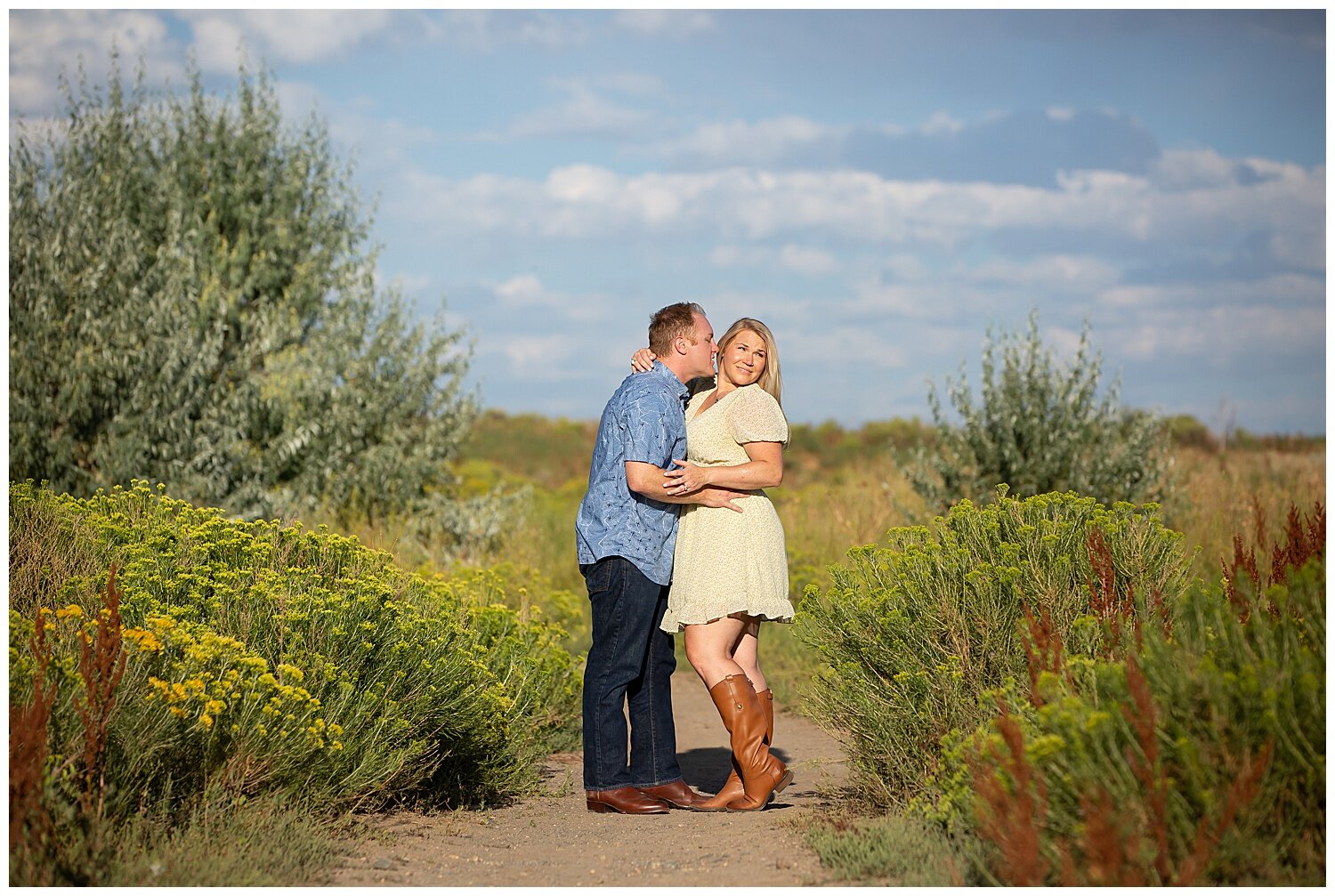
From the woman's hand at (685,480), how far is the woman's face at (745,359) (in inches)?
19.3

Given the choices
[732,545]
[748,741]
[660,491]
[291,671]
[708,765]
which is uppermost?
[660,491]

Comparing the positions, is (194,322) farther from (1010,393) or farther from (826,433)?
(826,433)

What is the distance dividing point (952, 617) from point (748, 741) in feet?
3.51

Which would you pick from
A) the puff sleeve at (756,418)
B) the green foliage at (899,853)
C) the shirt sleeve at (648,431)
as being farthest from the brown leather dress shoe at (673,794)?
the puff sleeve at (756,418)

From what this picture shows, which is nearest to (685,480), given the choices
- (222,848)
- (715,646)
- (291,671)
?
(715,646)

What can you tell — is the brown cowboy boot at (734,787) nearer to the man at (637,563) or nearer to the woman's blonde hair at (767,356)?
the man at (637,563)

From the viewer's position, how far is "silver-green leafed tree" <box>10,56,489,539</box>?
10703 millimetres

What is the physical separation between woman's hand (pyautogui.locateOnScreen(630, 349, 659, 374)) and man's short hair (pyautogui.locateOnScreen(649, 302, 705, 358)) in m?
0.04

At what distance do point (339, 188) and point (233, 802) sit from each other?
11.5 m

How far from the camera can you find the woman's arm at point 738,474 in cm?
517

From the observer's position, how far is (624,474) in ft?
17.5

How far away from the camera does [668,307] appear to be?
5.53 m

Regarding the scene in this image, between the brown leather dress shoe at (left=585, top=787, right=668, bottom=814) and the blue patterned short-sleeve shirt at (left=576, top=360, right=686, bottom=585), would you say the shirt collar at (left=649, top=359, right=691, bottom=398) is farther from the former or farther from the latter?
the brown leather dress shoe at (left=585, top=787, right=668, bottom=814)

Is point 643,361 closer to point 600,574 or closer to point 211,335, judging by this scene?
point 600,574
